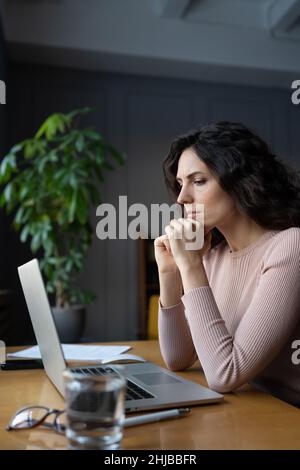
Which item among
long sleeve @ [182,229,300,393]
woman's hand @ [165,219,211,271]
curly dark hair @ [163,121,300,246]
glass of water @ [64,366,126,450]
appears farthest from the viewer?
curly dark hair @ [163,121,300,246]

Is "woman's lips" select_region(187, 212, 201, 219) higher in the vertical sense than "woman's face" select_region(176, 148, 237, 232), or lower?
lower

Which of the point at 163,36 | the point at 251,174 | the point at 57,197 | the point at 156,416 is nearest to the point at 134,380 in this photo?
the point at 156,416

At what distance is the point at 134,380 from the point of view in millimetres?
922

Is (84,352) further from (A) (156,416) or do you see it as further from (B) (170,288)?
(A) (156,416)

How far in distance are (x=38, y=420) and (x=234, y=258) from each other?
2.34 feet

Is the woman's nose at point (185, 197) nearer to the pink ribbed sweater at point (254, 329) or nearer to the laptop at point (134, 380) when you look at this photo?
the pink ribbed sweater at point (254, 329)

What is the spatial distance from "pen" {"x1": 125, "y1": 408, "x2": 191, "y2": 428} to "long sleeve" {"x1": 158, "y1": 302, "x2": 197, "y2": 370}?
0.37 meters

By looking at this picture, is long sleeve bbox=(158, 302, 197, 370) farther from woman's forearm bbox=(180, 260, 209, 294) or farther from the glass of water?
the glass of water

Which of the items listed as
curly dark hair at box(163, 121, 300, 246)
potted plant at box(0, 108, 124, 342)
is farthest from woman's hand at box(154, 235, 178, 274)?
potted plant at box(0, 108, 124, 342)

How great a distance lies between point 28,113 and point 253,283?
10.4 ft

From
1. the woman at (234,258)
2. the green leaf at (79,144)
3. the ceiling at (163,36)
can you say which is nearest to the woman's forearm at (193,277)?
the woman at (234,258)

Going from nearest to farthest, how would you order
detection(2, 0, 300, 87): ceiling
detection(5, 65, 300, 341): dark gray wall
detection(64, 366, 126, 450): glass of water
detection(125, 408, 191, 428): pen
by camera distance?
1. detection(64, 366, 126, 450): glass of water
2. detection(125, 408, 191, 428): pen
3. detection(2, 0, 300, 87): ceiling
4. detection(5, 65, 300, 341): dark gray wall

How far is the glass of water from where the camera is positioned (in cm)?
54
